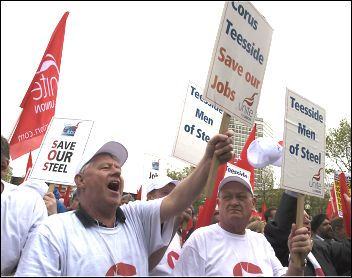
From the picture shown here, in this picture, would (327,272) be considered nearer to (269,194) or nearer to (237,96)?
(237,96)

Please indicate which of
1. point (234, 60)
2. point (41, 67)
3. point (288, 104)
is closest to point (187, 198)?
point (234, 60)

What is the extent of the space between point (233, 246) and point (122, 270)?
1010 mm

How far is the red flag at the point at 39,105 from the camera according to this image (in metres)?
5.51

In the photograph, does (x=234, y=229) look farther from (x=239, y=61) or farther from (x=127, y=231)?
(x=239, y=61)

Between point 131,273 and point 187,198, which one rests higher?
point 187,198

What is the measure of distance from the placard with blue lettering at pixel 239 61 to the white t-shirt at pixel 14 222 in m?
1.24

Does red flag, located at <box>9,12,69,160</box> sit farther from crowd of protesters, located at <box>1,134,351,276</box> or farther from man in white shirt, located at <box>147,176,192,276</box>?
crowd of protesters, located at <box>1,134,351,276</box>

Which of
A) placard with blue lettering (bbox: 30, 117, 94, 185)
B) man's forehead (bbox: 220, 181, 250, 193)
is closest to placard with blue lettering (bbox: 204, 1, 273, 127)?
man's forehead (bbox: 220, 181, 250, 193)

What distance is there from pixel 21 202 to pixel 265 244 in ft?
5.94

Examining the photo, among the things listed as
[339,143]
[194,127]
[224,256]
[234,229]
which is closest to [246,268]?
[224,256]

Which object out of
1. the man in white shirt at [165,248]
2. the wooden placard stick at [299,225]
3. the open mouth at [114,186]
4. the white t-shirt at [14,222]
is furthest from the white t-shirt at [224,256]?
the white t-shirt at [14,222]

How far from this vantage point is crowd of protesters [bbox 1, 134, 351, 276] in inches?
97.0

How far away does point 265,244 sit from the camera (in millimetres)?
3453

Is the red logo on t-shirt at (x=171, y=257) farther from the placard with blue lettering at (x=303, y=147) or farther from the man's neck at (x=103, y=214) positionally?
the placard with blue lettering at (x=303, y=147)
